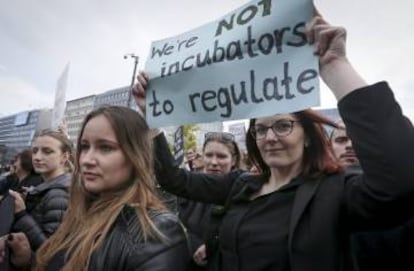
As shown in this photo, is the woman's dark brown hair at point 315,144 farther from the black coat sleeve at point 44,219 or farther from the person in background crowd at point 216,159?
the black coat sleeve at point 44,219

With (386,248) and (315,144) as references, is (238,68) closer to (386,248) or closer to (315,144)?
(315,144)

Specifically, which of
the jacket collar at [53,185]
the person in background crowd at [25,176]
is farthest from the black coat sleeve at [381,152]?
the person in background crowd at [25,176]

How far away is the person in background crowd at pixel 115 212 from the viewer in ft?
4.84

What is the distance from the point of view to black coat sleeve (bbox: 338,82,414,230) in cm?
121

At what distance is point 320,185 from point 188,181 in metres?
1.02

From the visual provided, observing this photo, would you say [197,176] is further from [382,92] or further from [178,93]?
[382,92]

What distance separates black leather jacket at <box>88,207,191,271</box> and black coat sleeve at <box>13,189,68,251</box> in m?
1.37

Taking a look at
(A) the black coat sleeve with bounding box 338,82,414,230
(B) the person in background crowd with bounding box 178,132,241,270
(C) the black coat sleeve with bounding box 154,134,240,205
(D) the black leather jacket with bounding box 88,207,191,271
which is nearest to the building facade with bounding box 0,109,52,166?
(B) the person in background crowd with bounding box 178,132,241,270

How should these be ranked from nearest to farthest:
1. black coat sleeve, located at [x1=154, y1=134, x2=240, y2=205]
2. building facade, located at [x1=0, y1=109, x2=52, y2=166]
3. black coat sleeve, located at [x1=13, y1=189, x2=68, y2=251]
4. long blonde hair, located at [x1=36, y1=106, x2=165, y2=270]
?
long blonde hair, located at [x1=36, y1=106, x2=165, y2=270] → black coat sleeve, located at [x1=154, y1=134, x2=240, y2=205] → black coat sleeve, located at [x1=13, y1=189, x2=68, y2=251] → building facade, located at [x1=0, y1=109, x2=52, y2=166]

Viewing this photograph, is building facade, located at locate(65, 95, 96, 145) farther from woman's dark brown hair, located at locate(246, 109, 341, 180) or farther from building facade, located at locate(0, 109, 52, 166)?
woman's dark brown hair, located at locate(246, 109, 341, 180)

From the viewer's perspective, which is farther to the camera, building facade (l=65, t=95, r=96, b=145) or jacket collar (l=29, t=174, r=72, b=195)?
building facade (l=65, t=95, r=96, b=145)

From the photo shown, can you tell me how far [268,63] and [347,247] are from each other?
82cm

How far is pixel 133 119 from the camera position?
190 cm

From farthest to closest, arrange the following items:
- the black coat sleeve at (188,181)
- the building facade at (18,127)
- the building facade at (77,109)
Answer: the building facade at (18,127)
the building facade at (77,109)
the black coat sleeve at (188,181)
